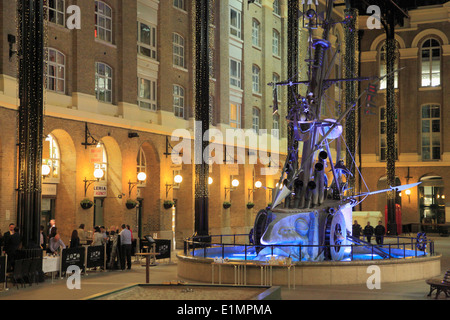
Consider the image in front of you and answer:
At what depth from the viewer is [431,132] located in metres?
56.5

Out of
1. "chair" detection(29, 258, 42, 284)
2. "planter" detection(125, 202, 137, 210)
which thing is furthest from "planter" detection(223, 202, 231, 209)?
"chair" detection(29, 258, 42, 284)

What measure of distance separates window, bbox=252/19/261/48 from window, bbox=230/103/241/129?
Answer: 18.2 feet

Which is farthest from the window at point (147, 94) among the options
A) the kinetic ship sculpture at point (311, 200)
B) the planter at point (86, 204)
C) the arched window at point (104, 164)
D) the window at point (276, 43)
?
the window at point (276, 43)

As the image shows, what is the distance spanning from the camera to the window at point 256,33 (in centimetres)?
4675

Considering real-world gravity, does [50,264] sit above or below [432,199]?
below

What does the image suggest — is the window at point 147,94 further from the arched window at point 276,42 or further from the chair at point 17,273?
the chair at point 17,273

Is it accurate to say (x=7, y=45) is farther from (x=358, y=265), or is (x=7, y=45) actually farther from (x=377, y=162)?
(x=377, y=162)

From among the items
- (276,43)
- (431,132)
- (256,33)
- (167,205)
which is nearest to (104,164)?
(167,205)

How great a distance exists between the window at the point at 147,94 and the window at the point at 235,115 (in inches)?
350

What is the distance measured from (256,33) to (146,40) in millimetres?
14131

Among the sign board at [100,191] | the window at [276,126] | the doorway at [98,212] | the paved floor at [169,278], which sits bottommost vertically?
the paved floor at [169,278]

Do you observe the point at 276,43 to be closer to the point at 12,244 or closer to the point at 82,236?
the point at 82,236

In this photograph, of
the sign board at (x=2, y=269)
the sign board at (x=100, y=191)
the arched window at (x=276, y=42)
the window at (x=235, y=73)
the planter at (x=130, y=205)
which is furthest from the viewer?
the arched window at (x=276, y=42)

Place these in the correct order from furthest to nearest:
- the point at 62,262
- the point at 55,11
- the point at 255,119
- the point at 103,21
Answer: the point at 255,119
the point at 103,21
the point at 55,11
the point at 62,262
